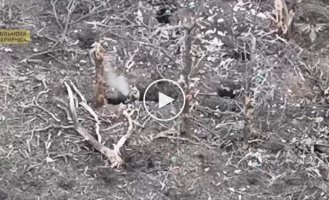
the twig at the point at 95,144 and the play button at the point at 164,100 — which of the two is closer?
the twig at the point at 95,144

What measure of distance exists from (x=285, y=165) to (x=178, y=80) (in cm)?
57

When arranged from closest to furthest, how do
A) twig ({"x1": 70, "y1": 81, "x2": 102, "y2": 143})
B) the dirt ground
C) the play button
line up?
the dirt ground, twig ({"x1": 70, "y1": 81, "x2": 102, "y2": 143}), the play button

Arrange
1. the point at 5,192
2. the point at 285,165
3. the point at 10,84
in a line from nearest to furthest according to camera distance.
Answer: the point at 5,192 → the point at 285,165 → the point at 10,84

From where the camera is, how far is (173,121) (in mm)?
2961

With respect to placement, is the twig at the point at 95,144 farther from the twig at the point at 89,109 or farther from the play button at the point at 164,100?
the play button at the point at 164,100

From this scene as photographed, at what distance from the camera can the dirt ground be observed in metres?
2.73

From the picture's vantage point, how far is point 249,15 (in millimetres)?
3447

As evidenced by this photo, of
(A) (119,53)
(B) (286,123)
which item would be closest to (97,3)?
(A) (119,53)

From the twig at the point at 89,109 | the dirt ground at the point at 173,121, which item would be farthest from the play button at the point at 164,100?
the twig at the point at 89,109

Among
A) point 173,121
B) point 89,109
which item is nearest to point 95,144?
point 89,109

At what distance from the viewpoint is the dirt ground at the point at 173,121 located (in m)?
2.73

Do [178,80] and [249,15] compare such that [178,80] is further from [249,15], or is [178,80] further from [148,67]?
[249,15]

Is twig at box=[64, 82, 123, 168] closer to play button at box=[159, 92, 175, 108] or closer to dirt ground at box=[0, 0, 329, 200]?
dirt ground at box=[0, 0, 329, 200]

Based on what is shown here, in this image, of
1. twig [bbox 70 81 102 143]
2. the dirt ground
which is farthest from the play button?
twig [bbox 70 81 102 143]
